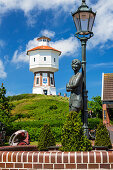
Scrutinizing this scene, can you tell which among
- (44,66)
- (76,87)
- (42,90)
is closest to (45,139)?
(76,87)

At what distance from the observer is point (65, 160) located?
4750 millimetres

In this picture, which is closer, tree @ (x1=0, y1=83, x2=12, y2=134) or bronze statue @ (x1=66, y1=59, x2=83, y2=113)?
bronze statue @ (x1=66, y1=59, x2=83, y2=113)

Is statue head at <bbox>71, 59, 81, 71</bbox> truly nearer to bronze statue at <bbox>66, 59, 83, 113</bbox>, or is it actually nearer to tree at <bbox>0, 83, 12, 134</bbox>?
bronze statue at <bbox>66, 59, 83, 113</bbox>

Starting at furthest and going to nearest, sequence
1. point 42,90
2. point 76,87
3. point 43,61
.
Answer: point 42,90 → point 43,61 → point 76,87

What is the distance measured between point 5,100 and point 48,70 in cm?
4127

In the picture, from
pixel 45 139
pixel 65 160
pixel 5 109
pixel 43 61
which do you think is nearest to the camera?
pixel 65 160

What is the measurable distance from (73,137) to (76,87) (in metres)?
2.25

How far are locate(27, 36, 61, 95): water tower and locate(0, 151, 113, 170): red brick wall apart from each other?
2137 inches

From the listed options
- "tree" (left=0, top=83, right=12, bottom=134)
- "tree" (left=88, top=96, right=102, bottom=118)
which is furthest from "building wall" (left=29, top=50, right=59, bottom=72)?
"tree" (left=0, top=83, right=12, bottom=134)

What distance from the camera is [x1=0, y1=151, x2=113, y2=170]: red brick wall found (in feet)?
15.4

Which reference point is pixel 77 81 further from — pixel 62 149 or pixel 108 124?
pixel 108 124

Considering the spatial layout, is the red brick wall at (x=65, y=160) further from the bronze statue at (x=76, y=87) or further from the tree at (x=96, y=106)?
the tree at (x=96, y=106)

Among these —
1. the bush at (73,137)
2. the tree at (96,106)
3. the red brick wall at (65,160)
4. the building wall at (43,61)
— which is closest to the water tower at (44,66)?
the building wall at (43,61)

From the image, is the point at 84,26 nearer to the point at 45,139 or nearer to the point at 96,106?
the point at 45,139
